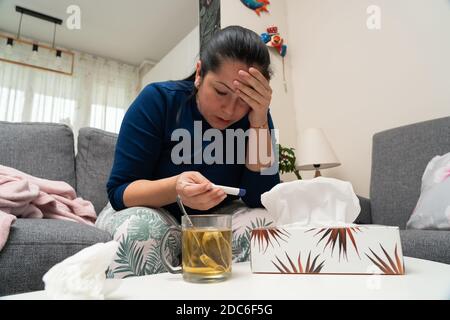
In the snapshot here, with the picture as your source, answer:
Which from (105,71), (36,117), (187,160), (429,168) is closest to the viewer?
(187,160)

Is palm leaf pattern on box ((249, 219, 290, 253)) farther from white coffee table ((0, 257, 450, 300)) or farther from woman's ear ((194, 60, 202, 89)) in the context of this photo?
woman's ear ((194, 60, 202, 89))

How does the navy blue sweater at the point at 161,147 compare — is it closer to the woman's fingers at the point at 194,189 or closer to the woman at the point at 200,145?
the woman at the point at 200,145

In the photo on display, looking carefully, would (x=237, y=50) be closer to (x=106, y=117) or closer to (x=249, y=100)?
(x=249, y=100)

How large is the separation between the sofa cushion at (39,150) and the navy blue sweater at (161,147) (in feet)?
1.66

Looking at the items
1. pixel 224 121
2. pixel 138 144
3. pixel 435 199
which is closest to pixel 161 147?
pixel 138 144

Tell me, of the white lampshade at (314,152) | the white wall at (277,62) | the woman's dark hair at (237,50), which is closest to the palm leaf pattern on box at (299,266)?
the woman's dark hair at (237,50)

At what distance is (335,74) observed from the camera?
193cm

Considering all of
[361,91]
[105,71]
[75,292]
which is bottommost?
[75,292]

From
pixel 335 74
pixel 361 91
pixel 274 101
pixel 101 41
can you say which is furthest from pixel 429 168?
pixel 101 41

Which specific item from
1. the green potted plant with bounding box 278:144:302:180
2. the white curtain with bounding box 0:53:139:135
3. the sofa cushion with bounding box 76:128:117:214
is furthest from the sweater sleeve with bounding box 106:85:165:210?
the white curtain with bounding box 0:53:139:135

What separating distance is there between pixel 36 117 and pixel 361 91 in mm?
3090

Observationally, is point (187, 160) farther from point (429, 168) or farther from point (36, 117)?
point (36, 117)

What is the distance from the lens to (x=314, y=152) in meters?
1.70

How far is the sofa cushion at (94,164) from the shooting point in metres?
1.22
